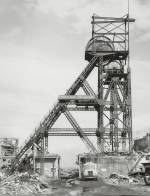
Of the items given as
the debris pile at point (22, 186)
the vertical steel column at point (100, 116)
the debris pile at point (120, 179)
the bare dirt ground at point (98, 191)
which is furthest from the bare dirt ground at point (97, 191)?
the vertical steel column at point (100, 116)

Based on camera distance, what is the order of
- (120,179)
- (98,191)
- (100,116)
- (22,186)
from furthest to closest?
(100,116) → (120,179) → (98,191) → (22,186)

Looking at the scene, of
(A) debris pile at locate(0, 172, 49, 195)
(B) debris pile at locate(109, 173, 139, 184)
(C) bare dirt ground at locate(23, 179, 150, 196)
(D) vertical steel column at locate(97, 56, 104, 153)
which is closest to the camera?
(A) debris pile at locate(0, 172, 49, 195)


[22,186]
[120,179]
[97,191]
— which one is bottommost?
[120,179]

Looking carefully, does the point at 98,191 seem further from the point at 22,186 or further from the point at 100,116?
the point at 100,116

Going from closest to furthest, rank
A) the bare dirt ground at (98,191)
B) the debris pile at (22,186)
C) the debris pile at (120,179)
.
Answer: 1. the debris pile at (22,186)
2. the bare dirt ground at (98,191)
3. the debris pile at (120,179)

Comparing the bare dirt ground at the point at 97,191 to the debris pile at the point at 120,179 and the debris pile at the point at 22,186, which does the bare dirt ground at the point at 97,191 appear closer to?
the debris pile at the point at 22,186

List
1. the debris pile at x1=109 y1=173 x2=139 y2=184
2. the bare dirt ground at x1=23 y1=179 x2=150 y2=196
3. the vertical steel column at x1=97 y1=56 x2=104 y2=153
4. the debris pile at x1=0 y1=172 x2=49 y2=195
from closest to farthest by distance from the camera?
1. the debris pile at x1=0 y1=172 x2=49 y2=195
2. the bare dirt ground at x1=23 y1=179 x2=150 y2=196
3. the debris pile at x1=109 y1=173 x2=139 y2=184
4. the vertical steel column at x1=97 y1=56 x2=104 y2=153

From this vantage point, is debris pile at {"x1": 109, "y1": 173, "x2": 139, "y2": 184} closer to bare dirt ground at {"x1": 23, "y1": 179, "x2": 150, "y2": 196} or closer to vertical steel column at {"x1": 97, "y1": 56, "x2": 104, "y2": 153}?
vertical steel column at {"x1": 97, "y1": 56, "x2": 104, "y2": 153}

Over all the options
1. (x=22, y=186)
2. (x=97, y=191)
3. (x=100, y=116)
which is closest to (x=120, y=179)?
(x=100, y=116)

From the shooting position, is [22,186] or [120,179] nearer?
[22,186]

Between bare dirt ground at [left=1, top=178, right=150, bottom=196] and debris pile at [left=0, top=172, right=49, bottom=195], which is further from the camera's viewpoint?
bare dirt ground at [left=1, top=178, right=150, bottom=196]

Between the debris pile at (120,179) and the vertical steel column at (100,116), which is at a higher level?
the vertical steel column at (100,116)

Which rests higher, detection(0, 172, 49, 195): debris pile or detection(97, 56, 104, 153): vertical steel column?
detection(97, 56, 104, 153): vertical steel column

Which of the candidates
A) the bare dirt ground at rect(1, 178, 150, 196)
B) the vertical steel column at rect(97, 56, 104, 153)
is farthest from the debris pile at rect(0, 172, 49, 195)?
the vertical steel column at rect(97, 56, 104, 153)
